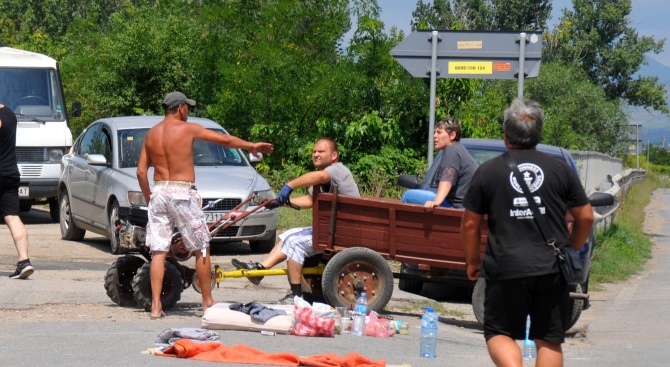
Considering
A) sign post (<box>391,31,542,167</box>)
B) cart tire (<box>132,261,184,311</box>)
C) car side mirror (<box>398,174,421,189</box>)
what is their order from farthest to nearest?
sign post (<box>391,31,542,167</box>) < car side mirror (<box>398,174,421,189</box>) < cart tire (<box>132,261,184,311</box>)

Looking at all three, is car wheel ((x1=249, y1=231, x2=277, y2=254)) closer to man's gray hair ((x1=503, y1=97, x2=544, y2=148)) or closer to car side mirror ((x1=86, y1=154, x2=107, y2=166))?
car side mirror ((x1=86, y1=154, x2=107, y2=166))

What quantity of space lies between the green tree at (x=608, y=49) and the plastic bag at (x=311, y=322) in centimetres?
6719

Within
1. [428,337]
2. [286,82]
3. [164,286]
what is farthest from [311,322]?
[286,82]

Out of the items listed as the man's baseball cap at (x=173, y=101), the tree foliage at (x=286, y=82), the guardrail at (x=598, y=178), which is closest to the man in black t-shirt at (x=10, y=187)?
the man's baseball cap at (x=173, y=101)

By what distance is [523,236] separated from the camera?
5410 mm

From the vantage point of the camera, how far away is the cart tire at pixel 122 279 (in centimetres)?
939

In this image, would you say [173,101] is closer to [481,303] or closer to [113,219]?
[481,303]

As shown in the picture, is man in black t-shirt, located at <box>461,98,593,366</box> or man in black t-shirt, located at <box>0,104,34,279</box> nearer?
man in black t-shirt, located at <box>461,98,593,366</box>

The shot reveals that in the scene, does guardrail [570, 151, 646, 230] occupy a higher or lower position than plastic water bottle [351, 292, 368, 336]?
higher

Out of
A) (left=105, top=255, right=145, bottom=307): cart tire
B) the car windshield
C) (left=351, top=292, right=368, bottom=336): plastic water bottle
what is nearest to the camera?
(left=351, top=292, right=368, bottom=336): plastic water bottle

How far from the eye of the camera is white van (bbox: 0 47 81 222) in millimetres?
18312

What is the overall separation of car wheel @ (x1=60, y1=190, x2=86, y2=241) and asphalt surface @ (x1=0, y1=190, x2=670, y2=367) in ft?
3.18

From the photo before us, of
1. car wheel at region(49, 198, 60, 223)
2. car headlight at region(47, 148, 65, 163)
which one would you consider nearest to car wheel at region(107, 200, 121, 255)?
car headlight at region(47, 148, 65, 163)

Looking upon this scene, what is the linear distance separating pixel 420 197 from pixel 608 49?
2704 inches
